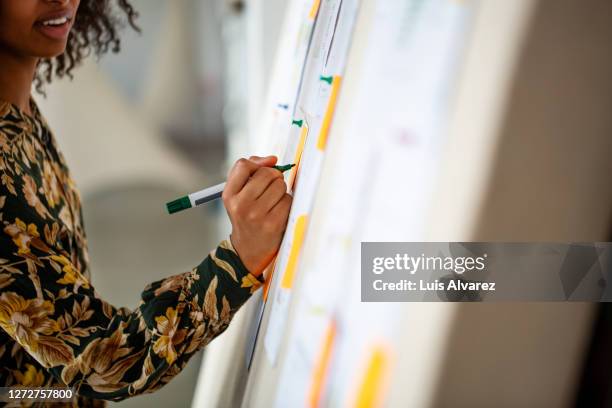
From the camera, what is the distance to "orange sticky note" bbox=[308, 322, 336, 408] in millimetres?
311

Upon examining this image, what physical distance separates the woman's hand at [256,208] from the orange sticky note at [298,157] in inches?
0.6

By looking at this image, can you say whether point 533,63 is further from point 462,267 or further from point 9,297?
point 9,297

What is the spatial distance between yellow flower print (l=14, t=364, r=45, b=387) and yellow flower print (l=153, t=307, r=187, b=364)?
0.24 m

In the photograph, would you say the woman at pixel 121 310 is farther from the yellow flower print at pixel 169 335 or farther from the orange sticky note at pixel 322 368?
the orange sticky note at pixel 322 368

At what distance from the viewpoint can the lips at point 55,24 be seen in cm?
64

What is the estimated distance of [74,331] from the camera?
19.5 inches

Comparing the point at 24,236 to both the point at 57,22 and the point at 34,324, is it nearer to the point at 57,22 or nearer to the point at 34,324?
the point at 34,324

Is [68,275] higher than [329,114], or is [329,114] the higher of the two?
[329,114]

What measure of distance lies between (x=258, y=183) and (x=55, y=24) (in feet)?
1.08

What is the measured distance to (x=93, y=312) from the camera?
0.51 meters

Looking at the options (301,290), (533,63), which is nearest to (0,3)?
(301,290)

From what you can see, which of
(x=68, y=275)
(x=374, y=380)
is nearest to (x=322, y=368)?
(x=374, y=380)

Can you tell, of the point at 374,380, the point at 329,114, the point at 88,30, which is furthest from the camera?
the point at 88,30

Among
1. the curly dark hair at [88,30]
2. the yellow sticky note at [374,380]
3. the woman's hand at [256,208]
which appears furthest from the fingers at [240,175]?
the curly dark hair at [88,30]
